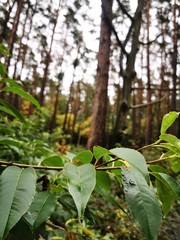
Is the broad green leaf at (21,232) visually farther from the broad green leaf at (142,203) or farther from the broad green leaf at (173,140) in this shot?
the broad green leaf at (173,140)

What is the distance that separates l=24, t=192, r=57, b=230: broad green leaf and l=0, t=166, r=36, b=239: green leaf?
118mm

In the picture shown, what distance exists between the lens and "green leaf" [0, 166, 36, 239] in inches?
18.0

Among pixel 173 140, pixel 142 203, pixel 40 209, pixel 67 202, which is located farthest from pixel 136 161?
pixel 67 202

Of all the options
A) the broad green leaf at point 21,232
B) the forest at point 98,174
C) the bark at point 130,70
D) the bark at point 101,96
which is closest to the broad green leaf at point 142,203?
the forest at point 98,174

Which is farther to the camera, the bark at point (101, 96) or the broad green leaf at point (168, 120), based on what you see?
the bark at point (101, 96)

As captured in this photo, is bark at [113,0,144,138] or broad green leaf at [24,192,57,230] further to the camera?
bark at [113,0,144,138]

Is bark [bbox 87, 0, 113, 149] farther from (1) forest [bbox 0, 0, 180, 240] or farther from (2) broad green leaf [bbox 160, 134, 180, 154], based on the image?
(2) broad green leaf [bbox 160, 134, 180, 154]

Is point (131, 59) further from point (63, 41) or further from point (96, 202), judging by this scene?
point (63, 41)

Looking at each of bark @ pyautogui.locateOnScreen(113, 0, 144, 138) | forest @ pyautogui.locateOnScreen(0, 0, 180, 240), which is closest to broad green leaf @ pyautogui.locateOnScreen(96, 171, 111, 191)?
forest @ pyautogui.locateOnScreen(0, 0, 180, 240)

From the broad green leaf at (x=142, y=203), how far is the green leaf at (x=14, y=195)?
202 mm

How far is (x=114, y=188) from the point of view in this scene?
20.4ft

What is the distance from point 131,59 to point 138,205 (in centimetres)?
366

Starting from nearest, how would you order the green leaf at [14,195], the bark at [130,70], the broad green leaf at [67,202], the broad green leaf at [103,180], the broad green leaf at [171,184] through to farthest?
the green leaf at [14,195], the broad green leaf at [171,184], the broad green leaf at [103,180], the broad green leaf at [67,202], the bark at [130,70]

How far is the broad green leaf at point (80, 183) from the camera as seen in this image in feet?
1.57
